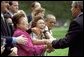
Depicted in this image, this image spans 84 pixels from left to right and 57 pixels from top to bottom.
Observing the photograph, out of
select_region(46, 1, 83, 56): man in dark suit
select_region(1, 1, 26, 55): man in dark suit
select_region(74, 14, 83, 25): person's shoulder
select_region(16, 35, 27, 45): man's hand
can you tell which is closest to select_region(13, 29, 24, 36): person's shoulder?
select_region(1, 1, 26, 55): man in dark suit

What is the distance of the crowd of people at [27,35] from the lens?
8625 millimetres

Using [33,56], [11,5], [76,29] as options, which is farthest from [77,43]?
[11,5]

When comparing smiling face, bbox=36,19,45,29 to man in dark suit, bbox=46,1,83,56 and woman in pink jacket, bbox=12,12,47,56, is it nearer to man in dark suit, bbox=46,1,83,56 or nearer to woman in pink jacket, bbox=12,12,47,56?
woman in pink jacket, bbox=12,12,47,56

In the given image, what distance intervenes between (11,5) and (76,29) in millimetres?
2418

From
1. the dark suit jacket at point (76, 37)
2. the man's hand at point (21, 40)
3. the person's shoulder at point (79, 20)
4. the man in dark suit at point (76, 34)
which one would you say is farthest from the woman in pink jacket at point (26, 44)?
the person's shoulder at point (79, 20)

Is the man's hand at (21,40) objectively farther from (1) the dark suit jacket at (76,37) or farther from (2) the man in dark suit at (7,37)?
(1) the dark suit jacket at (76,37)

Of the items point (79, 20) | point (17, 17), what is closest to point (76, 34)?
point (79, 20)

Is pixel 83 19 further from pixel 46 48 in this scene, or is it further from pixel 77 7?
pixel 46 48

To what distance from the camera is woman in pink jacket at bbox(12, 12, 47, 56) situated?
908 centimetres

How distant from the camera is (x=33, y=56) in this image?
30.0 feet

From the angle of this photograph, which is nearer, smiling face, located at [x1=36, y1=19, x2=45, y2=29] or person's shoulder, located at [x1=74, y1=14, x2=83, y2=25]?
person's shoulder, located at [x1=74, y1=14, x2=83, y2=25]

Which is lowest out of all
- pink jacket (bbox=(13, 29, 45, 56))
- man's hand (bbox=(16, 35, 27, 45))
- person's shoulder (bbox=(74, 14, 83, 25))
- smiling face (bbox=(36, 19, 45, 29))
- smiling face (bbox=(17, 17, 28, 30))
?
pink jacket (bbox=(13, 29, 45, 56))

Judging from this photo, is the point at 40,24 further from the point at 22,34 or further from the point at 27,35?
the point at 22,34

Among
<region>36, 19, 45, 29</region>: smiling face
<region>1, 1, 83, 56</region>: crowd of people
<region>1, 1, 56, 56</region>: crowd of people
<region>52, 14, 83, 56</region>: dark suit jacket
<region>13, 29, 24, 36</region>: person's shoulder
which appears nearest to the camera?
<region>52, 14, 83, 56</region>: dark suit jacket
